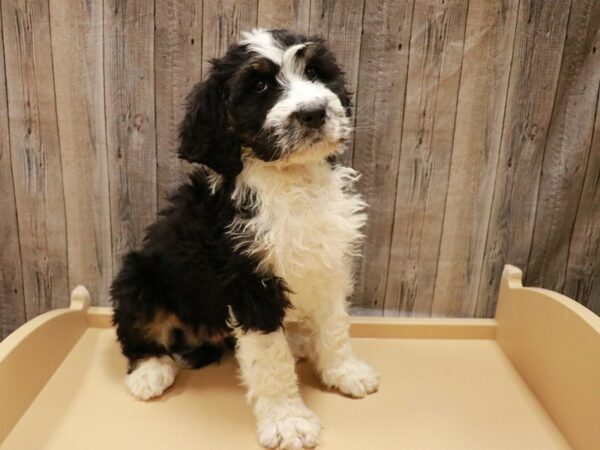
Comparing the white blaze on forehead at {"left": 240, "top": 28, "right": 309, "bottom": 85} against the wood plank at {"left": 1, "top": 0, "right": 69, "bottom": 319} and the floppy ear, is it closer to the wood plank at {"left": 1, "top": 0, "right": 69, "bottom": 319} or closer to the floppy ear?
the floppy ear

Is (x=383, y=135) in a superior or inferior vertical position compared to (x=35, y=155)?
superior

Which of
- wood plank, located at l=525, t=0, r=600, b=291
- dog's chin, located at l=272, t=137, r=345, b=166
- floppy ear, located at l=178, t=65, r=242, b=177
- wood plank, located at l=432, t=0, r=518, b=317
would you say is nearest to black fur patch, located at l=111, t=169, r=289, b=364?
floppy ear, located at l=178, t=65, r=242, b=177

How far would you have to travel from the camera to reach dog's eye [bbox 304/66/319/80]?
1.40 m

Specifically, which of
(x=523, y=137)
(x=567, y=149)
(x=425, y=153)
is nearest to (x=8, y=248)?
(x=425, y=153)

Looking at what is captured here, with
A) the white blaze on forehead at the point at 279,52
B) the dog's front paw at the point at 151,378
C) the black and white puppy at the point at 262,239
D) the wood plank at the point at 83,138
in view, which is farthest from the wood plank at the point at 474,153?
the wood plank at the point at 83,138

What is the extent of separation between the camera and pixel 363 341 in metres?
2.00

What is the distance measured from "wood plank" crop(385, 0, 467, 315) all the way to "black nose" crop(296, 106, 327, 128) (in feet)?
2.06

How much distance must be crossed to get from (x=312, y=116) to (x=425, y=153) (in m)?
0.72

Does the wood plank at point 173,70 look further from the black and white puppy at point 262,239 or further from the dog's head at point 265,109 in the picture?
the dog's head at point 265,109

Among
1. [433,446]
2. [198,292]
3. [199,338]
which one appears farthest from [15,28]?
[433,446]

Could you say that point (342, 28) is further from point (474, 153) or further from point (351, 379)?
point (351, 379)

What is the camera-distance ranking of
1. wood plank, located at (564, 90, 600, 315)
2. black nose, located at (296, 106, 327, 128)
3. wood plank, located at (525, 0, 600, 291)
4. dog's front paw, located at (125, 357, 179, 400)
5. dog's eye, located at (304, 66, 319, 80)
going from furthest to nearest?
wood plank, located at (564, 90, 600, 315)
wood plank, located at (525, 0, 600, 291)
dog's front paw, located at (125, 357, 179, 400)
dog's eye, located at (304, 66, 319, 80)
black nose, located at (296, 106, 327, 128)

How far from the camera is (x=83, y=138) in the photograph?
1854 millimetres

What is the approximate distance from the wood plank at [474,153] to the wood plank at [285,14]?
519 millimetres
